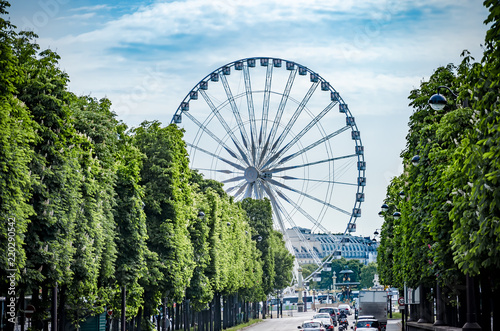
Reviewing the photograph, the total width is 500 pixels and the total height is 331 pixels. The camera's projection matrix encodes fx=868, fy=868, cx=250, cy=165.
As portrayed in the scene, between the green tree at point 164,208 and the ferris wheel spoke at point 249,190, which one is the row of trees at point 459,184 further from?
the ferris wheel spoke at point 249,190

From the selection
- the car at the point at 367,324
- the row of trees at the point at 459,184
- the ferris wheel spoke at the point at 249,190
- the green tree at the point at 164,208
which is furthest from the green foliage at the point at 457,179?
the ferris wheel spoke at the point at 249,190

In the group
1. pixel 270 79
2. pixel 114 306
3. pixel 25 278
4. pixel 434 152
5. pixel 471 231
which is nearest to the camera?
pixel 471 231

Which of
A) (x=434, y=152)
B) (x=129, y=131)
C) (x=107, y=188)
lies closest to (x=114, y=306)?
(x=107, y=188)

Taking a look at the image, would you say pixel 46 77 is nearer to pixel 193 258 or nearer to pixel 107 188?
pixel 107 188

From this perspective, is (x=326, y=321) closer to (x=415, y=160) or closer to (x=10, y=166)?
(x=415, y=160)

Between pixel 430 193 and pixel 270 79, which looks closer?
pixel 430 193

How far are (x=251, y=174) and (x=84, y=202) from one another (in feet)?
205

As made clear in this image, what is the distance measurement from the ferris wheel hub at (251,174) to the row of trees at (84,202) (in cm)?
2987

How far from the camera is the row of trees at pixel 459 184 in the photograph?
67.5 feet

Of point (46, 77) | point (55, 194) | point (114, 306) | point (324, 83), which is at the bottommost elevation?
point (114, 306)

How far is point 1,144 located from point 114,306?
20.8 metres

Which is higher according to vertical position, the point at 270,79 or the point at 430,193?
the point at 270,79

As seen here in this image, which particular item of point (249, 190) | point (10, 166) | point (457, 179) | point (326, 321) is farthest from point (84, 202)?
point (249, 190)

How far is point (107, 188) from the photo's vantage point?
4506 centimetres
